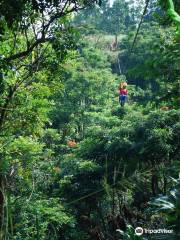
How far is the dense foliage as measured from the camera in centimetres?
243

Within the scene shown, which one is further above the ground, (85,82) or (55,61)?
(55,61)

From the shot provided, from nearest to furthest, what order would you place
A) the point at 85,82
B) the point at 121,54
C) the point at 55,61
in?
the point at 55,61 → the point at 85,82 → the point at 121,54

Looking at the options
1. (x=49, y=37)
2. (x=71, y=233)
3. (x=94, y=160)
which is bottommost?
(x=71, y=233)

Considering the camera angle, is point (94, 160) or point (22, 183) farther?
point (94, 160)

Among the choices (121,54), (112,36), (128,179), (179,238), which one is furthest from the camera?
(112,36)

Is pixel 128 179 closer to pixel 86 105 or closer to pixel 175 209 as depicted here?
pixel 175 209

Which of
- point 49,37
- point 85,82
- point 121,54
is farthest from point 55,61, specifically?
point 121,54

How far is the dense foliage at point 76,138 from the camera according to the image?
7.98 feet

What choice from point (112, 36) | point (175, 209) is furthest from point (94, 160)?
point (112, 36)

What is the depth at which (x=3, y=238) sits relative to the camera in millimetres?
959

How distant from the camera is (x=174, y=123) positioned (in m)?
11.1

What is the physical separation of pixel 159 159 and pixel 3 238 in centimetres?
1022

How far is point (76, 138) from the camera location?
2314 cm

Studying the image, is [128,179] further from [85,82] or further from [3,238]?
[85,82]
